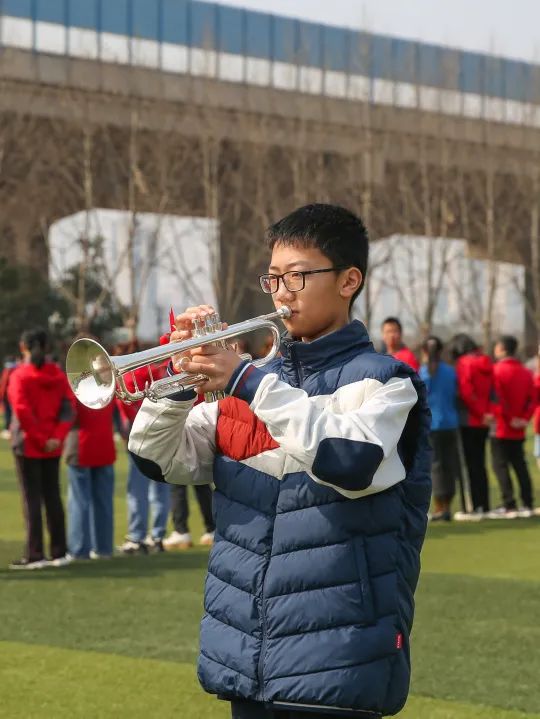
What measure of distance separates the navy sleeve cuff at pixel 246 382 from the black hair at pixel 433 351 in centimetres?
1092

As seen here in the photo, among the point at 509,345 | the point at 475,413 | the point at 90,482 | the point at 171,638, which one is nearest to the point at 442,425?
the point at 475,413

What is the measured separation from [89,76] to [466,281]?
1483 cm

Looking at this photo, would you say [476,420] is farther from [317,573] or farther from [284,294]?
[317,573]

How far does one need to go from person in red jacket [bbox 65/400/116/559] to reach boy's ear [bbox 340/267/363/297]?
7.97 m

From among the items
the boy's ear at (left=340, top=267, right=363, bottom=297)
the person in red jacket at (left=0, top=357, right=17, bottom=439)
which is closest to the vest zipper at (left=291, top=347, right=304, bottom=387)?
the boy's ear at (left=340, top=267, right=363, bottom=297)

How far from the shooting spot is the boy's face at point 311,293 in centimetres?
→ 351

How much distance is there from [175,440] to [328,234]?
732mm

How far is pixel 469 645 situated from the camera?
754 cm

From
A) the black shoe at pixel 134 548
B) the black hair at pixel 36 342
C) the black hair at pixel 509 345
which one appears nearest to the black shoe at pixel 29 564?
the black shoe at pixel 134 548

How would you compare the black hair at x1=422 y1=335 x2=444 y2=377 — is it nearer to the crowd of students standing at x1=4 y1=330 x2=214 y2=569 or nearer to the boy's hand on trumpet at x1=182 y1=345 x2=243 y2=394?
the crowd of students standing at x1=4 y1=330 x2=214 y2=569

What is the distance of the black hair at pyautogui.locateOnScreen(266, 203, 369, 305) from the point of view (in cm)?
354

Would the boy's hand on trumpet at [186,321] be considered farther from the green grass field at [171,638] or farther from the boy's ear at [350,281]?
the green grass field at [171,638]

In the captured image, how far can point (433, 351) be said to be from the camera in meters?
14.1

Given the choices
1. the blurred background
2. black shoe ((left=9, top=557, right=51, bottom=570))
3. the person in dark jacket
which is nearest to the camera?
black shoe ((left=9, top=557, right=51, bottom=570))
